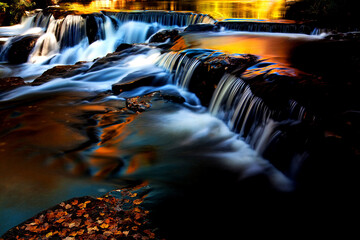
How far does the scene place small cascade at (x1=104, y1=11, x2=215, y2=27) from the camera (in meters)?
13.5

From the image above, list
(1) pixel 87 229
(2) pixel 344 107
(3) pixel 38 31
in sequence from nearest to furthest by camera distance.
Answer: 1. (1) pixel 87 229
2. (2) pixel 344 107
3. (3) pixel 38 31

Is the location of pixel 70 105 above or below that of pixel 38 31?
below

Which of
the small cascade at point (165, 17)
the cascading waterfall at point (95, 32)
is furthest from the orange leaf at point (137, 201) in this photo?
the small cascade at point (165, 17)

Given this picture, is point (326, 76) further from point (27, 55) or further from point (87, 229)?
point (27, 55)

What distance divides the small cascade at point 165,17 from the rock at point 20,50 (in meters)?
4.66

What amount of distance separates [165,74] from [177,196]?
4.99m

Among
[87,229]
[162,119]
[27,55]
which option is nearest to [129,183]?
[87,229]

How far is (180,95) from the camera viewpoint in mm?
6910

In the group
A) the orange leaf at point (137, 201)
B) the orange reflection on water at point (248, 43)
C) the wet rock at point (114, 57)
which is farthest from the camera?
the wet rock at point (114, 57)

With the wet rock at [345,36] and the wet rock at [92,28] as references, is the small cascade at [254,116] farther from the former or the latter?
the wet rock at [92,28]

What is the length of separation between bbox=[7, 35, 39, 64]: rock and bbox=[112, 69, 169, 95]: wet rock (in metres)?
7.40

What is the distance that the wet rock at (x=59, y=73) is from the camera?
27.7ft

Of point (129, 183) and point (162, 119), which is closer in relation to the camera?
point (129, 183)

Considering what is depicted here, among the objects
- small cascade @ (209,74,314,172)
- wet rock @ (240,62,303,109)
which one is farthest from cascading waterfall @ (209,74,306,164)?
wet rock @ (240,62,303,109)
